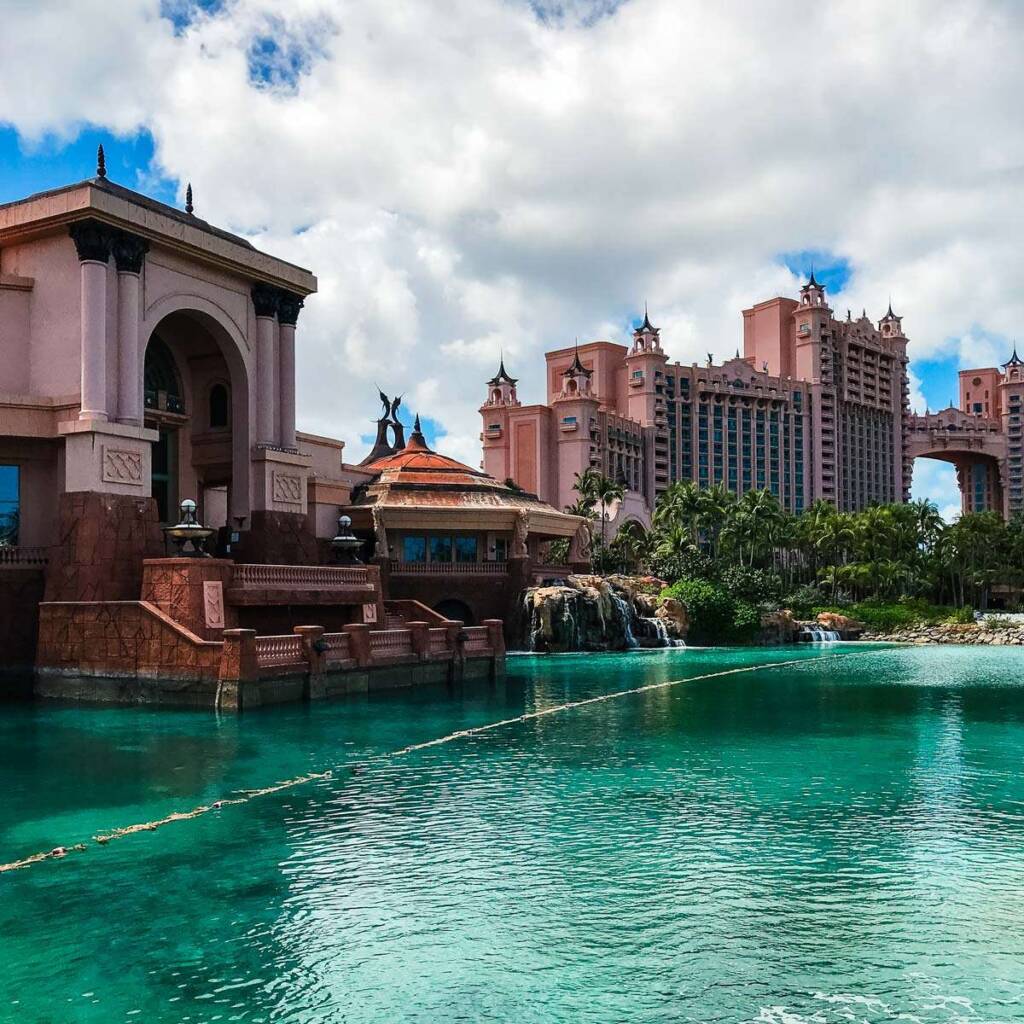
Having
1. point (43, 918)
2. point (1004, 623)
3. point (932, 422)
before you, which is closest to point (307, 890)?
point (43, 918)

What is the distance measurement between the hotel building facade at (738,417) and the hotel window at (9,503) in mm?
92530

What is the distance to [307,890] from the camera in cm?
1226

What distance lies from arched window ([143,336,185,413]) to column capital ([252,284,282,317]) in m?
4.03

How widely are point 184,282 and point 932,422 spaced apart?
475 ft

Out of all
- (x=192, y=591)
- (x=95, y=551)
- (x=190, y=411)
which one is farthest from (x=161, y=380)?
(x=192, y=591)

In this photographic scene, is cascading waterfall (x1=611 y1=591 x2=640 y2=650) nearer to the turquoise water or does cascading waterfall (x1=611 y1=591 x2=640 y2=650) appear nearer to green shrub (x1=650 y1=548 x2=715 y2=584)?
green shrub (x1=650 y1=548 x2=715 y2=584)

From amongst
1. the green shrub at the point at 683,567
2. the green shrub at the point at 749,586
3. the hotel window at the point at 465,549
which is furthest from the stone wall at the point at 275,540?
the green shrub at the point at 749,586

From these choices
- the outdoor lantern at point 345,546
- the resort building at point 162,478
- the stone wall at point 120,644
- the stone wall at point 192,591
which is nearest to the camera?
the stone wall at point 120,644

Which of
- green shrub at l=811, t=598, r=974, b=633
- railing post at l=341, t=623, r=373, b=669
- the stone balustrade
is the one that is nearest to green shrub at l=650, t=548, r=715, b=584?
green shrub at l=811, t=598, r=974, b=633

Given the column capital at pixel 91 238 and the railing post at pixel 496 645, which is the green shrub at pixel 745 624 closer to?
the railing post at pixel 496 645

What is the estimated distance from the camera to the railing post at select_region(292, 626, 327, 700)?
29953 mm

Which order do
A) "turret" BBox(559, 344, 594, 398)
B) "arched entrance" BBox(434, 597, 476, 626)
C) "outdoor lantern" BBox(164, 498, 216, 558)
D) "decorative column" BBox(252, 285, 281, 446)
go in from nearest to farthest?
"outdoor lantern" BBox(164, 498, 216, 558), "decorative column" BBox(252, 285, 281, 446), "arched entrance" BBox(434, 597, 476, 626), "turret" BBox(559, 344, 594, 398)

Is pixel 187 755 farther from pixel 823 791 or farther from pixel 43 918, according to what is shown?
pixel 823 791

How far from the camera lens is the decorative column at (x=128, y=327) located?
35.5m
